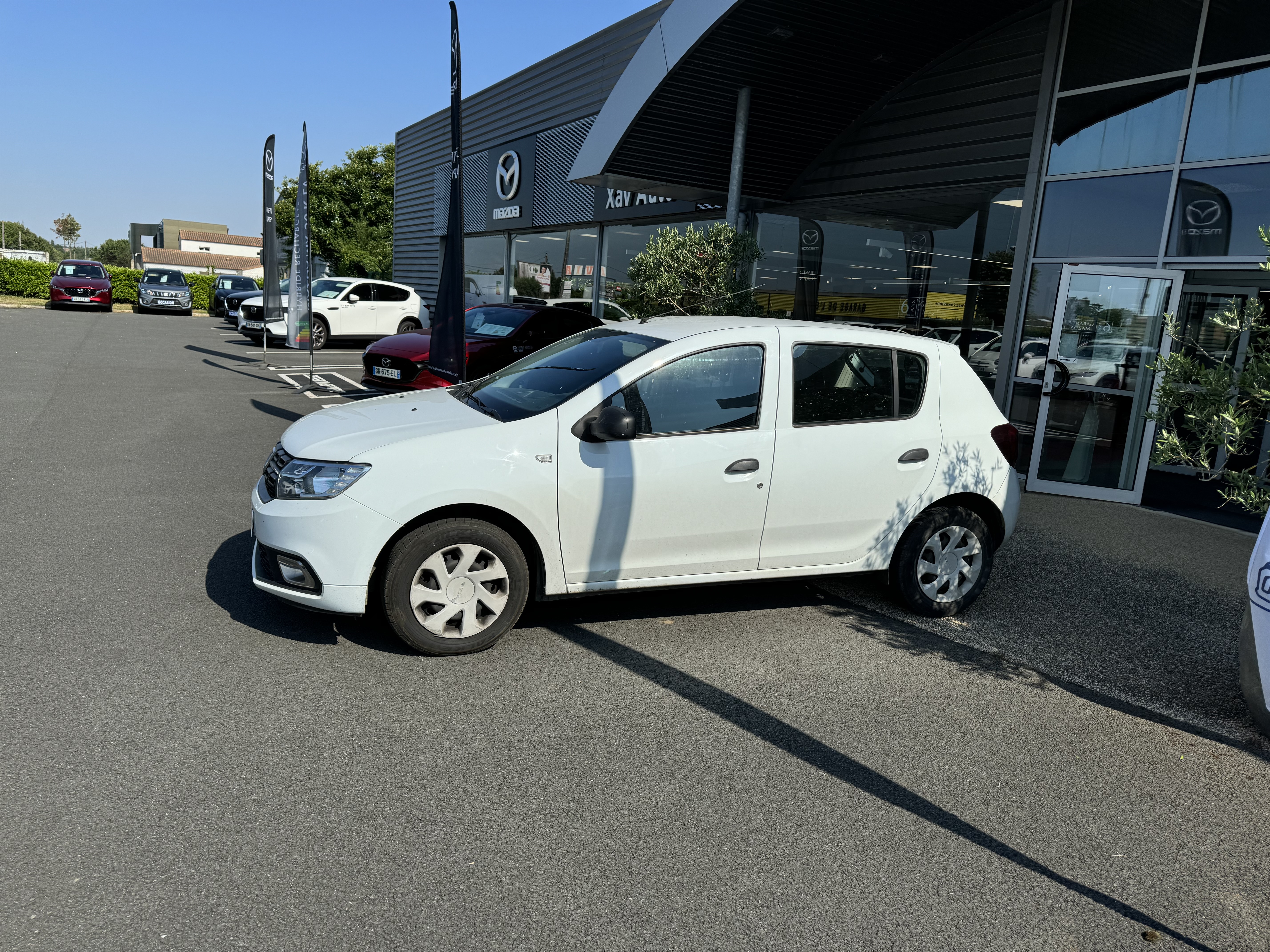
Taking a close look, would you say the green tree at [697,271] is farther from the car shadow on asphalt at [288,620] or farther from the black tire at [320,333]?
the black tire at [320,333]

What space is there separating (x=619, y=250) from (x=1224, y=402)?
14.3 meters

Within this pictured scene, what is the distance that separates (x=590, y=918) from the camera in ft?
8.52

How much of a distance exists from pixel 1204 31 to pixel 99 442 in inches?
437

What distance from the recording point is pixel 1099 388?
9.09 meters

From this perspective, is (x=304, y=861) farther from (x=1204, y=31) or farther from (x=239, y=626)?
(x=1204, y=31)

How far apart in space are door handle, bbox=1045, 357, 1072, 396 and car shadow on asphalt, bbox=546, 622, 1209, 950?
21.4 feet

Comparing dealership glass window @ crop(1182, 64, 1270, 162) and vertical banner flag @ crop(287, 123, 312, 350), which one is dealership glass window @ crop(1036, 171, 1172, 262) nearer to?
dealership glass window @ crop(1182, 64, 1270, 162)

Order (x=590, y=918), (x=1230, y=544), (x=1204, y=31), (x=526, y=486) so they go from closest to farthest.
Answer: (x=590, y=918)
(x=526, y=486)
(x=1230, y=544)
(x=1204, y=31)

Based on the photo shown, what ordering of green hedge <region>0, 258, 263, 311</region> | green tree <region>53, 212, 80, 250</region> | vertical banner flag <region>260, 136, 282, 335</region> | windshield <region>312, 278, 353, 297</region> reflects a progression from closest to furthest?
vertical banner flag <region>260, 136, 282, 335</region> < windshield <region>312, 278, 353, 297</region> < green hedge <region>0, 258, 263, 311</region> < green tree <region>53, 212, 80, 250</region>

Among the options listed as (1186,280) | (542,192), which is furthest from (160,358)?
(1186,280)

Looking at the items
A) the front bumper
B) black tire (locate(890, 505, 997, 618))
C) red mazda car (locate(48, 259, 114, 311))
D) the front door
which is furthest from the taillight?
red mazda car (locate(48, 259, 114, 311))

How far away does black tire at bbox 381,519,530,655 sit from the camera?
13.5 ft

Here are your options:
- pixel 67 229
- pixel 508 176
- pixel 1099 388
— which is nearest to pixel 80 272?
pixel 508 176

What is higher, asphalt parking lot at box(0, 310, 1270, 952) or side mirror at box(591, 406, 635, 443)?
side mirror at box(591, 406, 635, 443)
